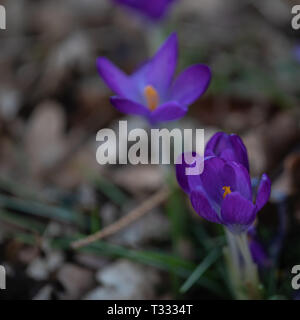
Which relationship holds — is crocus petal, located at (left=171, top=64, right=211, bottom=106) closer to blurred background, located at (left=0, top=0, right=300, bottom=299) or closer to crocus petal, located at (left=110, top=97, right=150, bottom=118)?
crocus petal, located at (left=110, top=97, right=150, bottom=118)

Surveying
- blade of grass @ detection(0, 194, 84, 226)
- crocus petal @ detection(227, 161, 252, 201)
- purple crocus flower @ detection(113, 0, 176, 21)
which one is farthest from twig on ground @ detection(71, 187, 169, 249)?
purple crocus flower @ detection(113, 0, 176, 21)

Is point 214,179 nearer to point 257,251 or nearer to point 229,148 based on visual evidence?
point 229,148

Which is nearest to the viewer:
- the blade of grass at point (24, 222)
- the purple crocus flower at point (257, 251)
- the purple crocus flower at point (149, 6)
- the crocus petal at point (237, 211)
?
the crocus petal at point (237, 211)

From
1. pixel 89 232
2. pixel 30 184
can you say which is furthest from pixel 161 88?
pixel 30 184

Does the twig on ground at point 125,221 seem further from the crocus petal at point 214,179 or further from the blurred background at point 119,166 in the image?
the crocus petal at point 214,179

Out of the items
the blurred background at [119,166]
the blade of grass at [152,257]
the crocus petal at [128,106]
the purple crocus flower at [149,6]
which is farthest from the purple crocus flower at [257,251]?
the purple crocus flower at [149,6]

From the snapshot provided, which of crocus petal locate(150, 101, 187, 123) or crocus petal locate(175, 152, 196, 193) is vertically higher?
crocus petal locate(150, 101, 187, 123)
